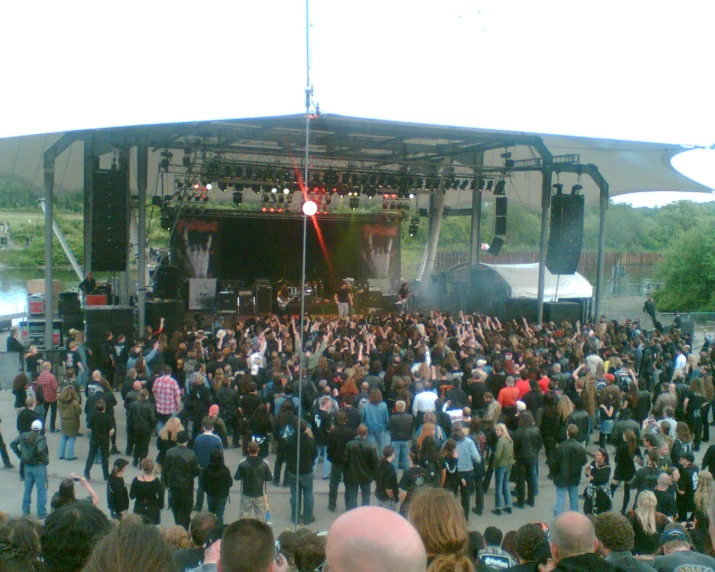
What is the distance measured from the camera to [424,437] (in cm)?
623

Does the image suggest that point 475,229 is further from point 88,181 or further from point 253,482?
point 253,482

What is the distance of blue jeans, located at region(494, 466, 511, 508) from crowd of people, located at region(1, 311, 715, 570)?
0.05 ft

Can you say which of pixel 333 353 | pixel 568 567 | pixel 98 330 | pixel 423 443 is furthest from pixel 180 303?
pixel 568 567

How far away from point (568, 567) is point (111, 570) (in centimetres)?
174

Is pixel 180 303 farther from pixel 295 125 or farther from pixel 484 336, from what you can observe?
pixel 484 336

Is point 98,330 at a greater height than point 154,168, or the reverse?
point 154,168

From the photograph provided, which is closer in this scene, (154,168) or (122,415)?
(122,415)

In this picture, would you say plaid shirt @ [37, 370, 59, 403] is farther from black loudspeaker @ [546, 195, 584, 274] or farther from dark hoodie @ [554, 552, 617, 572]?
black loudspeaker @ [546, 195, 584, 274]

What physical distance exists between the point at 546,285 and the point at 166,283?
11108 mm

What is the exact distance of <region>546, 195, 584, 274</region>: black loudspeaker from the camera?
1546cm

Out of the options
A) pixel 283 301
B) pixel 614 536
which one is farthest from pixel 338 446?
pixel 283 301

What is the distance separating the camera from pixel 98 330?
512 inches

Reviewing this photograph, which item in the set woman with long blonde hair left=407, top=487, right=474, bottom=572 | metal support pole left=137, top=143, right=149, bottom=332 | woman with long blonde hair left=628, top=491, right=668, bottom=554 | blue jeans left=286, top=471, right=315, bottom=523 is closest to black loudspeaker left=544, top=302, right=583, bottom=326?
metal support pole left=137, top=143, right=149, bottom=332

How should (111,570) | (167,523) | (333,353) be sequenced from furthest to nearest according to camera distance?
(333,353)
(167,523)
(111,570)
